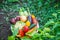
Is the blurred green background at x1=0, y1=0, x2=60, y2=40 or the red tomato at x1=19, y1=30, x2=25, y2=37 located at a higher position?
the blurred green background at x1=0, y1=0, x2=60, y2=40

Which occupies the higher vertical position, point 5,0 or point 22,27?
point 5,0

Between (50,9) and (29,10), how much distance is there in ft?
1.19

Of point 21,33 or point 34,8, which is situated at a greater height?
point 34,8

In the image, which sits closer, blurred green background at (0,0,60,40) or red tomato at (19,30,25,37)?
red tomato at (19,30,25,37)

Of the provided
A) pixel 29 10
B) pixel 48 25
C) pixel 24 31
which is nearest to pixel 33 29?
pixel 24 31

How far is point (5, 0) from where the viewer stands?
3926 millimetres

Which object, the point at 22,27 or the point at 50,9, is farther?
the point at 50,9

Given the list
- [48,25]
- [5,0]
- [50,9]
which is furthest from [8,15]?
[48,25]

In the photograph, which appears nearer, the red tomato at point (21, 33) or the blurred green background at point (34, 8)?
the red tomato at point (21, 33)

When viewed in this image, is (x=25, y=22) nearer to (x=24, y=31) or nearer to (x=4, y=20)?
(x=24, y=31)

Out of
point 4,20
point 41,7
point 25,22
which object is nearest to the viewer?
point 25,22

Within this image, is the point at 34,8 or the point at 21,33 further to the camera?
the point at 34,8

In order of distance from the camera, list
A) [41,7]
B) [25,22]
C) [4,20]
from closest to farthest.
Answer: [25,22] < [4,20] < [41,7]

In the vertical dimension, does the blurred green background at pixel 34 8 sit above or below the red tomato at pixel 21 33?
above
